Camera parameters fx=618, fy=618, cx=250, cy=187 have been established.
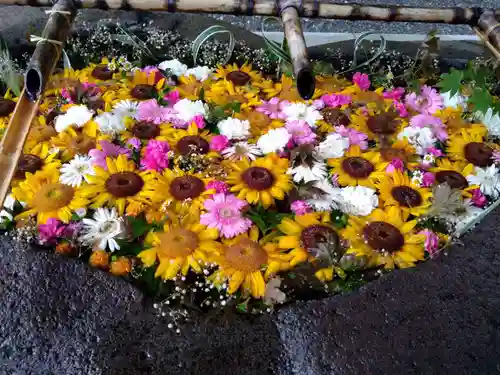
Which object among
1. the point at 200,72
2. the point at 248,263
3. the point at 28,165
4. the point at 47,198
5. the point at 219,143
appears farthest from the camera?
the point at 200,72

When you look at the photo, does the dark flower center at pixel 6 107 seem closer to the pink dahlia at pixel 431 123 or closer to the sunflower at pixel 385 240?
the sunflower at pixel 385 240

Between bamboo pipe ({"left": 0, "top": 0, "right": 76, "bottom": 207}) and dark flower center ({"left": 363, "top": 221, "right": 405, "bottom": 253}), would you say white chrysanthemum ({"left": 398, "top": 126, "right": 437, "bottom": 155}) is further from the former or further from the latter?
bamboo pipe ({"left": 0, "top": 0, "right": 76, "bottom": 207})

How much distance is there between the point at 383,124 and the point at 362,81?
267mm

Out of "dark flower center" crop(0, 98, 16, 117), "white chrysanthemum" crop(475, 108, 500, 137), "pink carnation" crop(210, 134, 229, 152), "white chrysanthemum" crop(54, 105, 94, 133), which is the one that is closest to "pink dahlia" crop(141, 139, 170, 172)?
"pink carnation" crop(210, 134, 229, 152)

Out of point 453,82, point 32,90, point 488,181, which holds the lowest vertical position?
point 488,181

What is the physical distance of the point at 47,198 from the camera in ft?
4.57

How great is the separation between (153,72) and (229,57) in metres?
0.25

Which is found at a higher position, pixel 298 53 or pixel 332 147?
pixel 298 53

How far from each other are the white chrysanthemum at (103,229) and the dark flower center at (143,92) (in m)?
0.52

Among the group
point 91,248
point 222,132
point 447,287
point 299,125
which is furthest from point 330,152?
point 91,248

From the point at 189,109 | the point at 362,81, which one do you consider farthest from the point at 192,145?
the point at 362,81

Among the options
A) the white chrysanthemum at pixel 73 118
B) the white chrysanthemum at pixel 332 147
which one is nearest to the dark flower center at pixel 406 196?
the white chrysanthemum at pixel 332 147

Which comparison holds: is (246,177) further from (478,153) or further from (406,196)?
(478,153)

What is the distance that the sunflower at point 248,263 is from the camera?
1.23 metres
